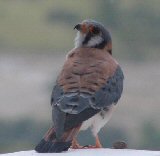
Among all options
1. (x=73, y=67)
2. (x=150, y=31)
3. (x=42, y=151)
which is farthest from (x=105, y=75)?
(x=150, y=31)

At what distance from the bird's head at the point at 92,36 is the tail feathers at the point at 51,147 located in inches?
62.4

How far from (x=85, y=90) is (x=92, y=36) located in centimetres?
90

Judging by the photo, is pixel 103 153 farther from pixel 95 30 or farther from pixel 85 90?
pixel 95 30

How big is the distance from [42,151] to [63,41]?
17.8 m

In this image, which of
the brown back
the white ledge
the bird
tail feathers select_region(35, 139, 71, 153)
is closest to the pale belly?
the bird

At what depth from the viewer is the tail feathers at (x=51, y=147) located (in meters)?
7.04

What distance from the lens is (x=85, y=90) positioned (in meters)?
8.18

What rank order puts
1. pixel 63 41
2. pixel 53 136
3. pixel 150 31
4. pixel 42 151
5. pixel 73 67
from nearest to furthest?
pixel 42 151, pixel 53 136, pixel 73 67, pixel 63 41, pixel 150 31

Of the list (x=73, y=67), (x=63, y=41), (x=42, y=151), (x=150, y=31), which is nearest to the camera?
(x=42, y=151)

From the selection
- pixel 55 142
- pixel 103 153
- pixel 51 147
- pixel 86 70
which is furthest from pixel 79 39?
pixel 103 153

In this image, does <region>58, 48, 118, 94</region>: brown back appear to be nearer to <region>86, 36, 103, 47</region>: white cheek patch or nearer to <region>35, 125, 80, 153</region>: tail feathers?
<region>86, 36, 103, 47</region>: white cheek patch

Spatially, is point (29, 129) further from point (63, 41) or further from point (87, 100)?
point (87, 100)

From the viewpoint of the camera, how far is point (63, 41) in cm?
2464

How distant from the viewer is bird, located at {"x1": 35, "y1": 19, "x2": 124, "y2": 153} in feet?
25.5
